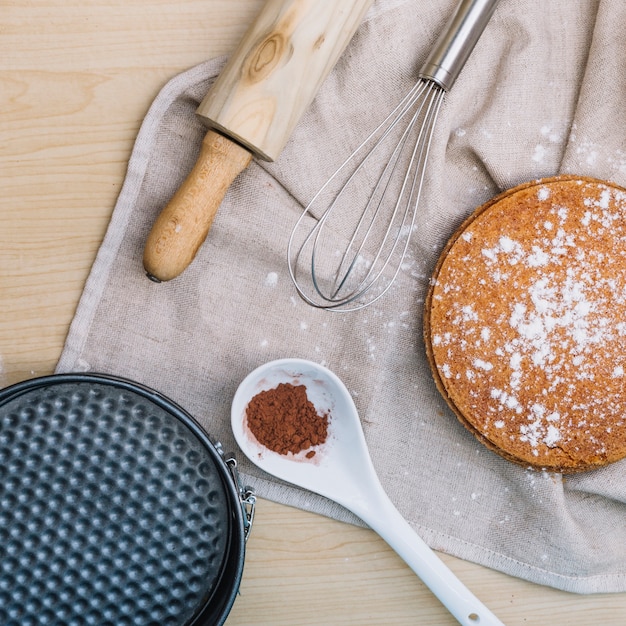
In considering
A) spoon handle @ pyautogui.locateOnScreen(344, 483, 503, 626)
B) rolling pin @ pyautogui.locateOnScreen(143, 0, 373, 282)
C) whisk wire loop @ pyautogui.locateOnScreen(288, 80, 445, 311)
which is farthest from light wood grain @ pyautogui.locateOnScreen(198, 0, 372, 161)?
spoon handle @ pyautogui.locateOnScreen(344, 483, 503, 626)

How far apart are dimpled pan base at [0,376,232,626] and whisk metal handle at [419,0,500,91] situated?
437 mm

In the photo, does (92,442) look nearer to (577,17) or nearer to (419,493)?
(419,493)

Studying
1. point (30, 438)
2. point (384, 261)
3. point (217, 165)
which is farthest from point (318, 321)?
point (30, 438)

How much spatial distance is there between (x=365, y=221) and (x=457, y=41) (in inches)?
8.2

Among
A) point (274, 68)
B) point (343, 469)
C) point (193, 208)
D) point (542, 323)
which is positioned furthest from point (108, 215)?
point (542, 323)

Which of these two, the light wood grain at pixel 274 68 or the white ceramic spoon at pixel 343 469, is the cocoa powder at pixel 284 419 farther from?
the light wood grain at pixel 274 68

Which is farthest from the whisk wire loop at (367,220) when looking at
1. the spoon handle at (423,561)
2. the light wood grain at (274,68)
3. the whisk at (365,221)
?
the spoon handle at (423,561)

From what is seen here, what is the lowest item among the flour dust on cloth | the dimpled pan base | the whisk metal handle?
the dimpled pan base

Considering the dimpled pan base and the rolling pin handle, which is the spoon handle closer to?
the dimpled pan base

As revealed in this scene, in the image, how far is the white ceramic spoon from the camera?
0.71 m

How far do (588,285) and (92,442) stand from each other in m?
A: 0.52

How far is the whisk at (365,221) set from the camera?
0.75 metres

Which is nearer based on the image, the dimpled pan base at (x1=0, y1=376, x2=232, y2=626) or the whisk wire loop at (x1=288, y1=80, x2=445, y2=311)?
the dimpled pan base at (x1=0, y1=376, x2=232, y2=626)

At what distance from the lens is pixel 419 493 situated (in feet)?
2.51
